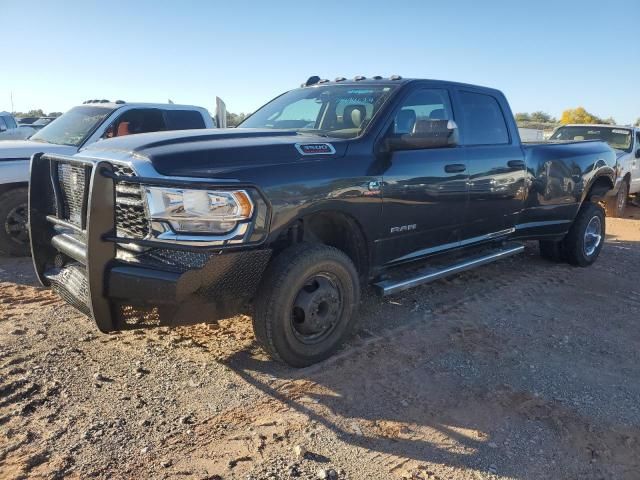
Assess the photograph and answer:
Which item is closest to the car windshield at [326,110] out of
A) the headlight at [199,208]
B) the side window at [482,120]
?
the side window at [482,120]

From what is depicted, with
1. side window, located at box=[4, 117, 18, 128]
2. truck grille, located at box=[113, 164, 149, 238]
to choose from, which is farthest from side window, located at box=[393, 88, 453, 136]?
side window, located at box=[4, 117, 18, 128]

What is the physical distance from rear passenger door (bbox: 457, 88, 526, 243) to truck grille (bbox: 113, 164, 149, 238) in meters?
2.92

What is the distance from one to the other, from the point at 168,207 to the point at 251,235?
1.61 feet

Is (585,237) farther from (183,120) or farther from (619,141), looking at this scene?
(619,141)

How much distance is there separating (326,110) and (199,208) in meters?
1.90

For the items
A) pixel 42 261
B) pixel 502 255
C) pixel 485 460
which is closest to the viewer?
pixel 485 460

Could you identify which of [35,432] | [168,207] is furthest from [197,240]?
[35,432]

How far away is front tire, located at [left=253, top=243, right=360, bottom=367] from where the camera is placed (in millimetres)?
3346

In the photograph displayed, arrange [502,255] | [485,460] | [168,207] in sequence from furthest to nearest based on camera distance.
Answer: [502,255], [168,207], [485,460]

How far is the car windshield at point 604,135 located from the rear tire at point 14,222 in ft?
34.8

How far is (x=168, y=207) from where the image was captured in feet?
9.75

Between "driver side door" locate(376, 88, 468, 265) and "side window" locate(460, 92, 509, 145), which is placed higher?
"side window" locate(460, 92, 509, 145)

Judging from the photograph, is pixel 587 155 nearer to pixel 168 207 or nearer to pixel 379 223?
pixel 379 223

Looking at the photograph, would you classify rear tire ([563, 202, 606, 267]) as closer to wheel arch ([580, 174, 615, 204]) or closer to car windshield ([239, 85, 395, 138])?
wheel arch ([580, 174, 615, 204])
